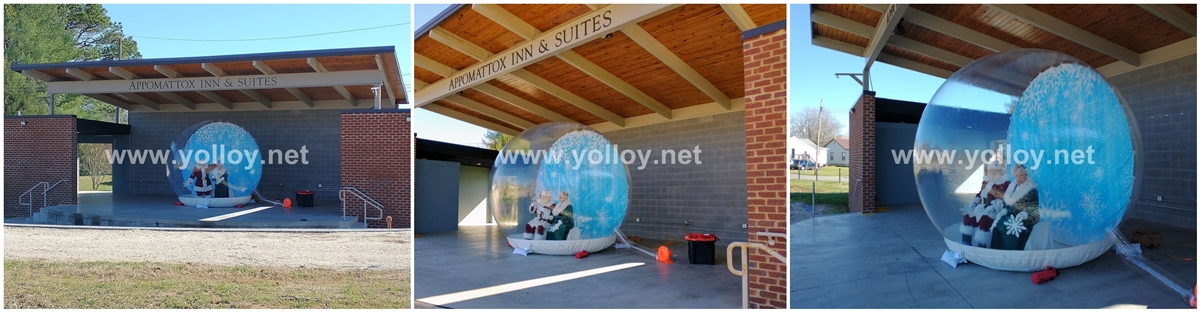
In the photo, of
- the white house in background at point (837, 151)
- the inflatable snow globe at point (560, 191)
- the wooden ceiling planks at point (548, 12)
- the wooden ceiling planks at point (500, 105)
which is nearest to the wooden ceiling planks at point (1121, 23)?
the wooden ceiling planks at point (548, 12)

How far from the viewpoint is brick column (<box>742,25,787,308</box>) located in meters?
4.68

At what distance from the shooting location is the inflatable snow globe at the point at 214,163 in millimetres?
12836

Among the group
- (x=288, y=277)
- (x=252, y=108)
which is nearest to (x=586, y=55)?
(x=288, y=277)

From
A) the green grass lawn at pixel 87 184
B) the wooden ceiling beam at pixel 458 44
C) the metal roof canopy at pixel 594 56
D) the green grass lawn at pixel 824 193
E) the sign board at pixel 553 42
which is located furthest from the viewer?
the green grass lawn at pixel 87 184

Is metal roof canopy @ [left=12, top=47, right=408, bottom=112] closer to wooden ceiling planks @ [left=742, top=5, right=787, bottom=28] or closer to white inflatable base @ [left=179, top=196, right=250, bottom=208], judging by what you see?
white inflatable base @ [left=179, top=196, right=250, bottom=208]

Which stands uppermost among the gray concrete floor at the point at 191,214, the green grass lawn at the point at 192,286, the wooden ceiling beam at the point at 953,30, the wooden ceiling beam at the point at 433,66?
the wooden ceiling beam at the point at 953,30

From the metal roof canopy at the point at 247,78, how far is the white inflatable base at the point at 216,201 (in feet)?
7.66

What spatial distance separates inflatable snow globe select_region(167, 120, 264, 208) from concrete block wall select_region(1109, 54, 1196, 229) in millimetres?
14748

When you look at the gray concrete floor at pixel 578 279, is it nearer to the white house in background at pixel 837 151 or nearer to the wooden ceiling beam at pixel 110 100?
the wooden ceiling beam at pixel 110 100

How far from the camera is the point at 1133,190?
6.21m

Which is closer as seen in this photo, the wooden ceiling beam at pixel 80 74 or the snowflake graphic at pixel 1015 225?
the snowflake graphic at pixel 1015 225

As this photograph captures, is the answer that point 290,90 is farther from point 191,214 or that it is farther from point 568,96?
point 568,96

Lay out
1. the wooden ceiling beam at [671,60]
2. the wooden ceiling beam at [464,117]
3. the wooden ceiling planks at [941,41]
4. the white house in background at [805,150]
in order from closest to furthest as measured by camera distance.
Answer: the wooden ceiling beam at [671,60]
the wooden ceiling planks at [941,41]
the wooden ceiling beam at [464,117]
the white house in background at [805,150]

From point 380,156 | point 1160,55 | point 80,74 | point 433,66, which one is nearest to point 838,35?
point 1160,55
